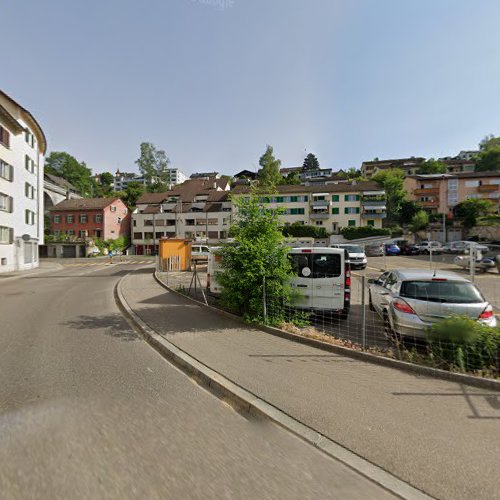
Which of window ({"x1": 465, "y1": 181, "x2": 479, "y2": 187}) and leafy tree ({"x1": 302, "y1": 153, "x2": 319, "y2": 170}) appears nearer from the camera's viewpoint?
window ({"x1": 465, "y1": 181, "x2": 479, "y2": 187})

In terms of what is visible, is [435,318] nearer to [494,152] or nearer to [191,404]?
[191,404]

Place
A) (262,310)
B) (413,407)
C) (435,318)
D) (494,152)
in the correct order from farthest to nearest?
(494,152) → (262,310) → (435,318) → (413,407)

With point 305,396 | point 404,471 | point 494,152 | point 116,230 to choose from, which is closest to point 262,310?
point 305,396

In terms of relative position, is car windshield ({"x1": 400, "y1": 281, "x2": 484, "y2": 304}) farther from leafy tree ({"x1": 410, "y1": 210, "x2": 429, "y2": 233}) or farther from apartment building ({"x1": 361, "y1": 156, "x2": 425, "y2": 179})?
apartment building ({"x1": 361, "y1": 156, "x2": 425, "y2": 179})

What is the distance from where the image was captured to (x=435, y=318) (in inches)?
200

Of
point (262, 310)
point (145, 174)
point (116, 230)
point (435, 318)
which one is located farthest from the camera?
point (145, 174)

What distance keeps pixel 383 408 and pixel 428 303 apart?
104 inches

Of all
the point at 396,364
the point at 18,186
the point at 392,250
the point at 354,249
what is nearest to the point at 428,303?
the point at 396,364

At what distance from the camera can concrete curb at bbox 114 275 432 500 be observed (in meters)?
2.33

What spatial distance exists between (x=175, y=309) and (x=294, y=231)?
138 ft

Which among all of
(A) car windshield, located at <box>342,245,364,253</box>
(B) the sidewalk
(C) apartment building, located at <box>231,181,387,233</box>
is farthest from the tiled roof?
(B) the sidewalk

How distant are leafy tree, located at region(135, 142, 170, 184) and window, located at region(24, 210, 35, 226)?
45738mm

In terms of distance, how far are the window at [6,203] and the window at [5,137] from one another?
425cm

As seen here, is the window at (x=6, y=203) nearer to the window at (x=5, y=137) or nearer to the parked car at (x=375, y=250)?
the window at (x=5, y=137)
